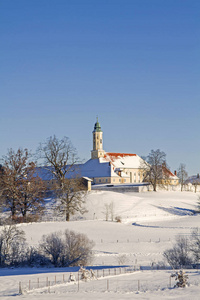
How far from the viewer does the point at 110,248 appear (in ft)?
145

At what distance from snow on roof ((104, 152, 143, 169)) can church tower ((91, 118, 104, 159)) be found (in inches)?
168

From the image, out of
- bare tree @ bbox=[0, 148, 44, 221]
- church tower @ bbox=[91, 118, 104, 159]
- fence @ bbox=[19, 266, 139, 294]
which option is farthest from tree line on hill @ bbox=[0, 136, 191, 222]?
church tower @ bbox=[91, 118, 104, 159]

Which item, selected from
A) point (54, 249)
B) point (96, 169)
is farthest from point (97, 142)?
point (54, 249)

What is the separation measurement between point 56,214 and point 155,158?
37.3 metres

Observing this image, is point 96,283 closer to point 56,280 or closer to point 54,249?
point 56,280

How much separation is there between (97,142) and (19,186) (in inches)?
2730

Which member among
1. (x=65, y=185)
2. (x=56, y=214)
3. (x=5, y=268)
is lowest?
(x=5, y=268)

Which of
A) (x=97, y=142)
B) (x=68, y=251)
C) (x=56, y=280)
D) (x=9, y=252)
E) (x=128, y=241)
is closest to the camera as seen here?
(x=56, y=280)

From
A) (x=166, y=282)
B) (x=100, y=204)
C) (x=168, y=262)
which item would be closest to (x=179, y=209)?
(x=100, y=204)

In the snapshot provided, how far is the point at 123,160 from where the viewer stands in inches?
4688

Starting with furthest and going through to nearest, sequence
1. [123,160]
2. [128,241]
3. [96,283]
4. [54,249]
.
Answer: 1. [123,160]
2. [128,241]
3. [54,249]
4. [96,283]

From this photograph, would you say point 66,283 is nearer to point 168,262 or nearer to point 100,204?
point 168,262

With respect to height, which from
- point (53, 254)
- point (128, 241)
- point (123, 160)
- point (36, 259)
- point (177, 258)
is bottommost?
point (36, 259)

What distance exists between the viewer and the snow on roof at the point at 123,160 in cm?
11663
